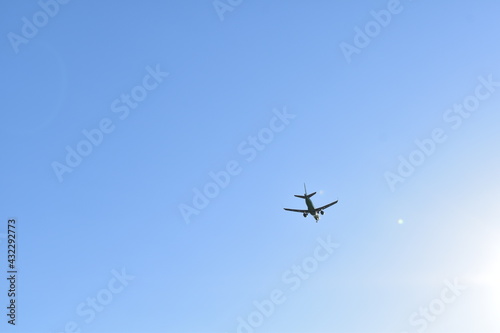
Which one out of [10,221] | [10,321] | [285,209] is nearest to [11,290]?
[10,321]

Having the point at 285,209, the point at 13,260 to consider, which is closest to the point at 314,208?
the point at 285,209

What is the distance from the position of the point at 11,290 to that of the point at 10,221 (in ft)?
33.5

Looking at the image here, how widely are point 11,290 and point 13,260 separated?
15.2 feet

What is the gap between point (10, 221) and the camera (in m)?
65.8

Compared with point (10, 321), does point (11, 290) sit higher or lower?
higher

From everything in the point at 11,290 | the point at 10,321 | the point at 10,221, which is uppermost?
the point at 10,221

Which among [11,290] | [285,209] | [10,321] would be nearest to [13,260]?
[11,290]

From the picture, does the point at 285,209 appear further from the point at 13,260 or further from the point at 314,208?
the point at 13,260

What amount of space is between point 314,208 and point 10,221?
60.0m

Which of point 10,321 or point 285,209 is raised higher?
point 285,209

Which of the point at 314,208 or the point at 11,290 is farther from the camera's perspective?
the point at 314,208

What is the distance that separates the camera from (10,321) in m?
63.1

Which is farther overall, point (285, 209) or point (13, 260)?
point (285, 209)

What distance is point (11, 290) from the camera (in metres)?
64.2
